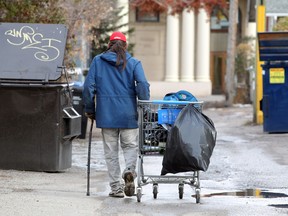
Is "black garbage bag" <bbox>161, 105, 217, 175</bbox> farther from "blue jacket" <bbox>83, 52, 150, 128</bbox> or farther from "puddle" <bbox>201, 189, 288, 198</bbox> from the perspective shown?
"puddle" <bbox>201, 189, 288, 198</bbox>

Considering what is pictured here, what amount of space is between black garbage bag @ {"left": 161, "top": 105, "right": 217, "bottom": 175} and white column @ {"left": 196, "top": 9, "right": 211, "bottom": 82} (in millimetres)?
40828

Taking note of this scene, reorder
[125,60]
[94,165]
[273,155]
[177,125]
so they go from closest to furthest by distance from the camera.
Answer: [177,125], [125,60], [94,165], [273,155]

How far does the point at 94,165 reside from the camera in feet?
46.7

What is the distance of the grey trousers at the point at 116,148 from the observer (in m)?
10.2

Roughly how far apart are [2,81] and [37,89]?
46cm

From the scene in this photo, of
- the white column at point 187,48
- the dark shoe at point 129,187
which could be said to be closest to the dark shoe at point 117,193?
the dark shoe at point 129,187

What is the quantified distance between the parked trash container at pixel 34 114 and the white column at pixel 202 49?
125 ft

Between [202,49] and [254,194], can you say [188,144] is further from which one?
[202,49]

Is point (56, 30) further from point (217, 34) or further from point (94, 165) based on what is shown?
point (217, 34)

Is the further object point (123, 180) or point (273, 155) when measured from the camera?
point (273, 155)

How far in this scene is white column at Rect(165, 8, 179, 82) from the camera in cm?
4997

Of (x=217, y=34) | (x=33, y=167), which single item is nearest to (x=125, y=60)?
(x=33, y=167)

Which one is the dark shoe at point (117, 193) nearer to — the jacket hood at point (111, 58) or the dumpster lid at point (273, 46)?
the jacket hood at point (111, 58)

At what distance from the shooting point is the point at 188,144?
946 centimetres
